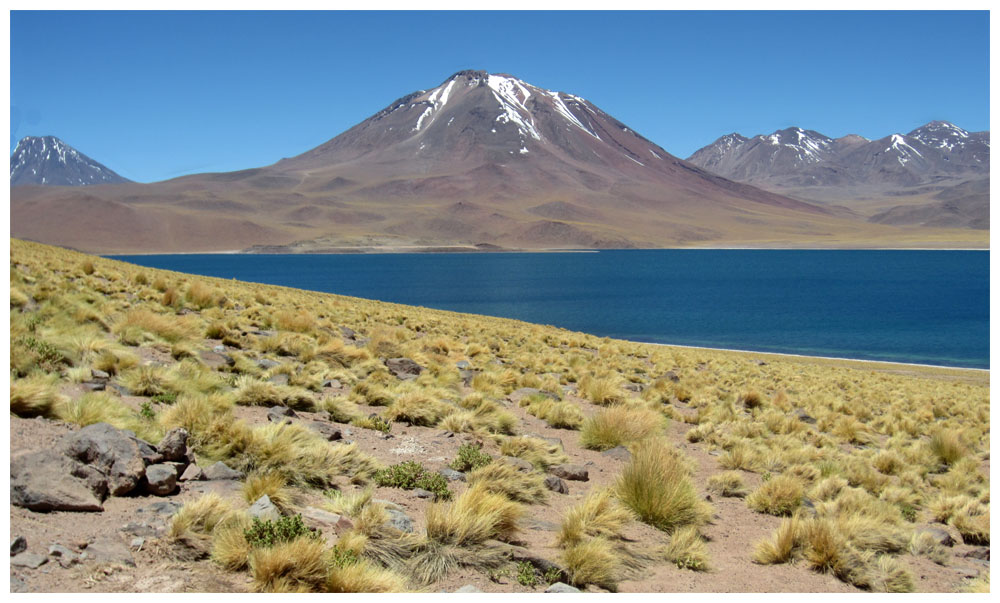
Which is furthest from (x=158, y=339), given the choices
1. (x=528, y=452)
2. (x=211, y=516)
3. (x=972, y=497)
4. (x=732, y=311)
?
(x=732, y=311)

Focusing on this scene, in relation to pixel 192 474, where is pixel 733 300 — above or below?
above

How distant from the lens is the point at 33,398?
20.7 feet

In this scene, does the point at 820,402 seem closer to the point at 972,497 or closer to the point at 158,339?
the point at 972,497

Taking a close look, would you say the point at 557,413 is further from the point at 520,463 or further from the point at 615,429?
the point at 520,463

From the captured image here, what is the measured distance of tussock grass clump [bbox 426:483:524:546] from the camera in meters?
5.27

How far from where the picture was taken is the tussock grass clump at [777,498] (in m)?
7.64

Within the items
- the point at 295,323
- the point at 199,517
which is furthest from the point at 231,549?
the point at 295,323

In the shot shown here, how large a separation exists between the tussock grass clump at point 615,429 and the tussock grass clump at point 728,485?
52.4 inches

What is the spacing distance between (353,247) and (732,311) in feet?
482

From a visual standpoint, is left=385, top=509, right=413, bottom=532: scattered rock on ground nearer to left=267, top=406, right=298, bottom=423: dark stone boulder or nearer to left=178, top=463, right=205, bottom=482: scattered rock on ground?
left=178, top=463, right=205, bottom=482: scattered rock on ground

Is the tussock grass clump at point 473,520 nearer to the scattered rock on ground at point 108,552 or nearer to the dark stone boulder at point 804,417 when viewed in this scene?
the scattered rock on ground at point 108,552

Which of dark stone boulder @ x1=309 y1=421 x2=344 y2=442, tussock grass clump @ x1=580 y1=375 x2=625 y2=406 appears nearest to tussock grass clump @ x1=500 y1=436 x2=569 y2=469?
dark stone boulder @ x1=309 y1=421 x2=344 y2=442

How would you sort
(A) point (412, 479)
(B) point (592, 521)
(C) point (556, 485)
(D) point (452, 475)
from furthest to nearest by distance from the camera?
(C) point (556, 485) → (D) point (452, 475) → (A) point (412, 479) → (B) point (592, 521)

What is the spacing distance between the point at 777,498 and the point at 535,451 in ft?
8.78
